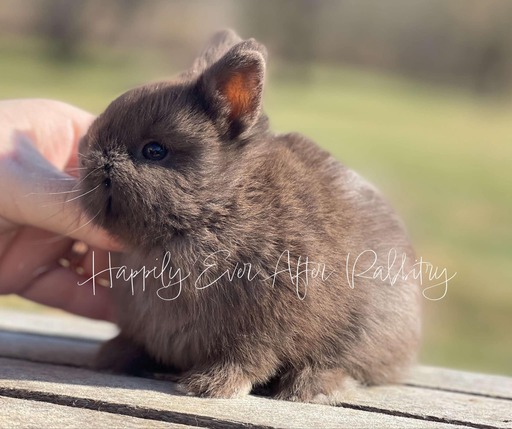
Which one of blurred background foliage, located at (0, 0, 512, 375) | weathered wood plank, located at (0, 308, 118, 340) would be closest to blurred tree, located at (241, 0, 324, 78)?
blurred background foliage, located at (0, 0, 512, 375)

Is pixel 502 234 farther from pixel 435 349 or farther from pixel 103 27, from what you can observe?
pixel 103 27

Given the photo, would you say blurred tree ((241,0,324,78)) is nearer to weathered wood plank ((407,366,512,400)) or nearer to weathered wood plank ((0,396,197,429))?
weathered wood plank ((407,366,512,400))

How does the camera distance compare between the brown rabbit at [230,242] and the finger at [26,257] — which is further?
the finger at [26,257]

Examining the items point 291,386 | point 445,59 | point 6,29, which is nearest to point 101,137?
point 291,386

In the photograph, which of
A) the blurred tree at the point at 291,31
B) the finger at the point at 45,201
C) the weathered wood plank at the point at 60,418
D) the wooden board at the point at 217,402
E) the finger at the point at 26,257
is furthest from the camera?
the blurred tree at the point at 291,31

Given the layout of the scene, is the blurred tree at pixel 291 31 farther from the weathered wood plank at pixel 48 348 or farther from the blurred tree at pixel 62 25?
the weathered wood plank at pixel 48 348

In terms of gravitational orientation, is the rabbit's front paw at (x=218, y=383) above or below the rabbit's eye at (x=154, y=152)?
below

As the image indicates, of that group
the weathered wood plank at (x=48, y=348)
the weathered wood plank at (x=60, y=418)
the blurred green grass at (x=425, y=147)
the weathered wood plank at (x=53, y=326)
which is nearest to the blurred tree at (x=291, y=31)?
the blurred green grass at (x=425, y=147)

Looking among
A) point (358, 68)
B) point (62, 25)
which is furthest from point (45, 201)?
point (62, 25)
